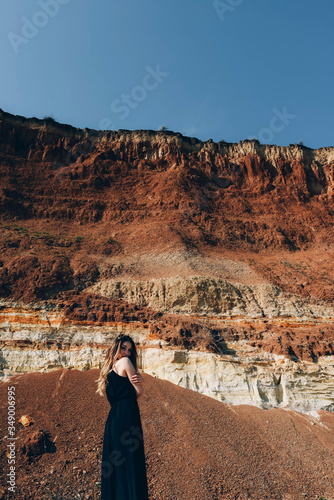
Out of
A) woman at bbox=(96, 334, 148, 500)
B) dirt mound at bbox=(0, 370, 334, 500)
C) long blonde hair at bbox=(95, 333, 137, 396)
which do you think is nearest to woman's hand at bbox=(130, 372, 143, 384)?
woman at bbox=(96, 334, 148, 500)

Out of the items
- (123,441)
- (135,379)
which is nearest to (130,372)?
(135,379)

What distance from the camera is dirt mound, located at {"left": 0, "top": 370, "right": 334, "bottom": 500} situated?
298 inches

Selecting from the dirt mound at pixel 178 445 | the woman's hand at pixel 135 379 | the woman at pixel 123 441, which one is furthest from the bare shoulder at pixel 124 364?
the dirt mound at pixel 178 445

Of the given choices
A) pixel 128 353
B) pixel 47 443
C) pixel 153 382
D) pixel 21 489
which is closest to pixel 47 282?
pixel 153 382

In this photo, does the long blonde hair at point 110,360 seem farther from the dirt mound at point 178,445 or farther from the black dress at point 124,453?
the dirt mound at point 178,445

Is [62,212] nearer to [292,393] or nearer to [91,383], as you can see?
[91,383]

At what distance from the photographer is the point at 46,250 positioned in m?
20.5

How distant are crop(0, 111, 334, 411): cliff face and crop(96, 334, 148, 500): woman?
1007 cm

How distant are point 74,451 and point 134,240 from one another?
17352mm

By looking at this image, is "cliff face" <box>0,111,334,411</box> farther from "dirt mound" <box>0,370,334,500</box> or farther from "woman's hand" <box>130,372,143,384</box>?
"woman's hand" <box>130,372,143,384</box>

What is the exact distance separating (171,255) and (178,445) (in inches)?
551

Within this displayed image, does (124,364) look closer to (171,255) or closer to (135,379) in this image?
(135,379)

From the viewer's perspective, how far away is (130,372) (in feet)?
10.5

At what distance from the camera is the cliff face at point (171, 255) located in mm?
13172
